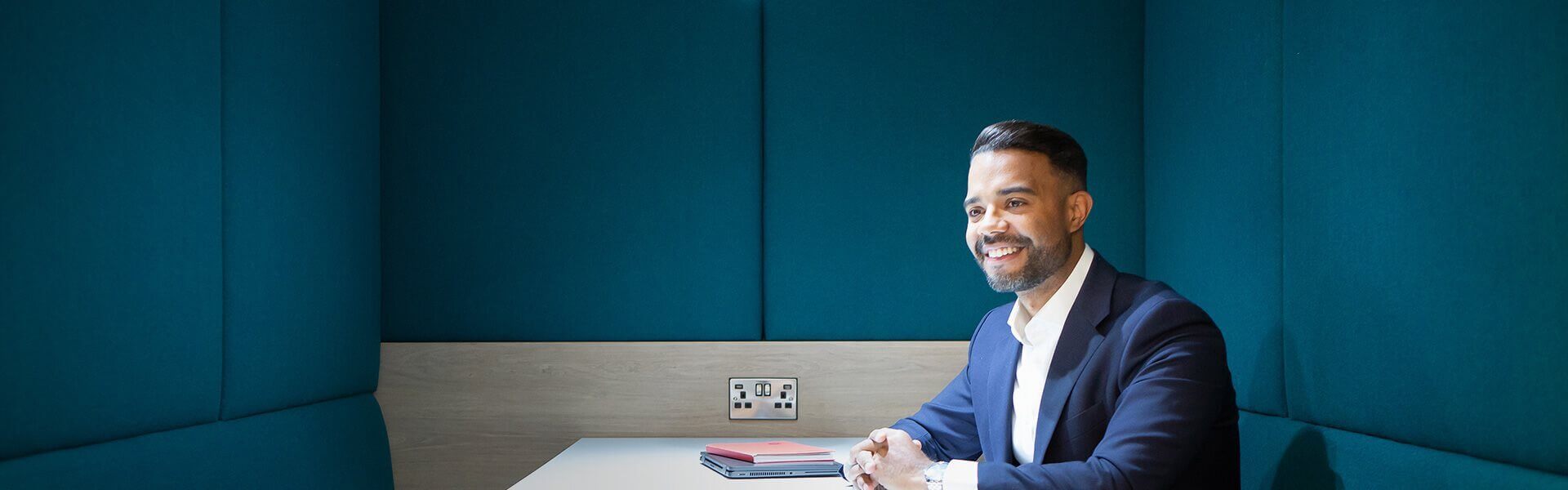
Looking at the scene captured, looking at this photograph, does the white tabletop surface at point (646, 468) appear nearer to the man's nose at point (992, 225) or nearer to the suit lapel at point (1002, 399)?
the suit lapel at point (1002, 399)

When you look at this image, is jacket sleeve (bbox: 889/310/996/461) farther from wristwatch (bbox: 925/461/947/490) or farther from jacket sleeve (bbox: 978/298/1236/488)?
jacket sleeve (bbox: 978/298/1236/488)

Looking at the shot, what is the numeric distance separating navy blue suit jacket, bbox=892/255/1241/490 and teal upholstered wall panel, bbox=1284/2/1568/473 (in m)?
0.23

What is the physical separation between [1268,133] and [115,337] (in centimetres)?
201

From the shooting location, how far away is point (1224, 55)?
7.03 feet

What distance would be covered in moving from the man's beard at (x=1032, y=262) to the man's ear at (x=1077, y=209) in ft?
0.11

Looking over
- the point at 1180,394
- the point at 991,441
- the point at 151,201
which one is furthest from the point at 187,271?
the point at 1180,394

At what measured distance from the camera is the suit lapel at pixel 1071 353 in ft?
5.54

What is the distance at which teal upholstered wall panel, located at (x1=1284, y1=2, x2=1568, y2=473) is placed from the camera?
4.09 feet

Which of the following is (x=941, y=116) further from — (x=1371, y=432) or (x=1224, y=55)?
(x=1371, y=432)

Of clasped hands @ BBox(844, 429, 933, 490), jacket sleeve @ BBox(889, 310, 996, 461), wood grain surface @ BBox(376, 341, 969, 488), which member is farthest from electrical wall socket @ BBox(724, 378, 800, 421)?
clasped hands @ BBox(844, 429, 933, 490)

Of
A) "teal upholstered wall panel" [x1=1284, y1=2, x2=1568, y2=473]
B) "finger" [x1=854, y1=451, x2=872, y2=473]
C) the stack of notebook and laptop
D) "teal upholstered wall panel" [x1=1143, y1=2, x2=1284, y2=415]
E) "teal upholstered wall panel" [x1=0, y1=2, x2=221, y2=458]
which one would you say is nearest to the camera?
"teal upholstered wall panel" [x1=1284, y1=2, x2=1568, y2=473]

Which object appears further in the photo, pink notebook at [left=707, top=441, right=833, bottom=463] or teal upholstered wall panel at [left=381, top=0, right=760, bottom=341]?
teal upholstered wall panel at [left=381, top=0, right=760, bottom=341]

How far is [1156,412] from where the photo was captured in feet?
4.94

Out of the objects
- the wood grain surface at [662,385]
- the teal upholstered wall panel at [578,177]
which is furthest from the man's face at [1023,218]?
the teal upholstered wall panel at [578,177]
